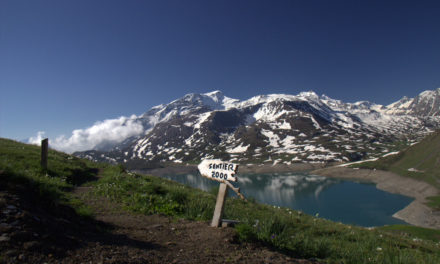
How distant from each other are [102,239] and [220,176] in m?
4.12

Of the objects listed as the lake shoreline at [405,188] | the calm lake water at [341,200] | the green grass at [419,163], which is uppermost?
the green grass at [419,163]

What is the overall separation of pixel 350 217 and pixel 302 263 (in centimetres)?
8055

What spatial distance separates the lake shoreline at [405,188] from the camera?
6750cm

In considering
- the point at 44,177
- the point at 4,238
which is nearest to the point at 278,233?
the point at 4,238

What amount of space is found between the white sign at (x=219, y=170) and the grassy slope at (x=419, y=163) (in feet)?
422

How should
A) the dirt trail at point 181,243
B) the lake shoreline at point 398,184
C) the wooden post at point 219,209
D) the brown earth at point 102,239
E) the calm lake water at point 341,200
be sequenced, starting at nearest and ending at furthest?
1. the brown earth at point 102,239
2. the dirt trail at point 181,243
3. the wooden post at point 219,209
4. the lake shoreline at point 398,184
5. the calm lake water at point 341,200

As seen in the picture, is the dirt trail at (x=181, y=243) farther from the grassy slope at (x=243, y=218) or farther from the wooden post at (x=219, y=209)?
the grassy slope at (x=243, y=218)

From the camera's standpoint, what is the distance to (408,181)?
4564 inches

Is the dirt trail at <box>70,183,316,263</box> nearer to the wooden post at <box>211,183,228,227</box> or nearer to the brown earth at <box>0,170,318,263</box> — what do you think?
the brown earth at <box>0,170,318,263</box>

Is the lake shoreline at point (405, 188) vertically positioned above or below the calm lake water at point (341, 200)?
above

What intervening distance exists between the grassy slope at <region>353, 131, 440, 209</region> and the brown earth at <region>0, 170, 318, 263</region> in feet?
426

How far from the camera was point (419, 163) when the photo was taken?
131500 mm

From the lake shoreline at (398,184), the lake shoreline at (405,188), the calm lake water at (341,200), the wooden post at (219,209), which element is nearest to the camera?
the wooden post at (219,209)

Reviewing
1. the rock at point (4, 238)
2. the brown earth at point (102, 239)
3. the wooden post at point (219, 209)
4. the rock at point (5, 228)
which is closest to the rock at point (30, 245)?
the brown earth at point (102, 239)
